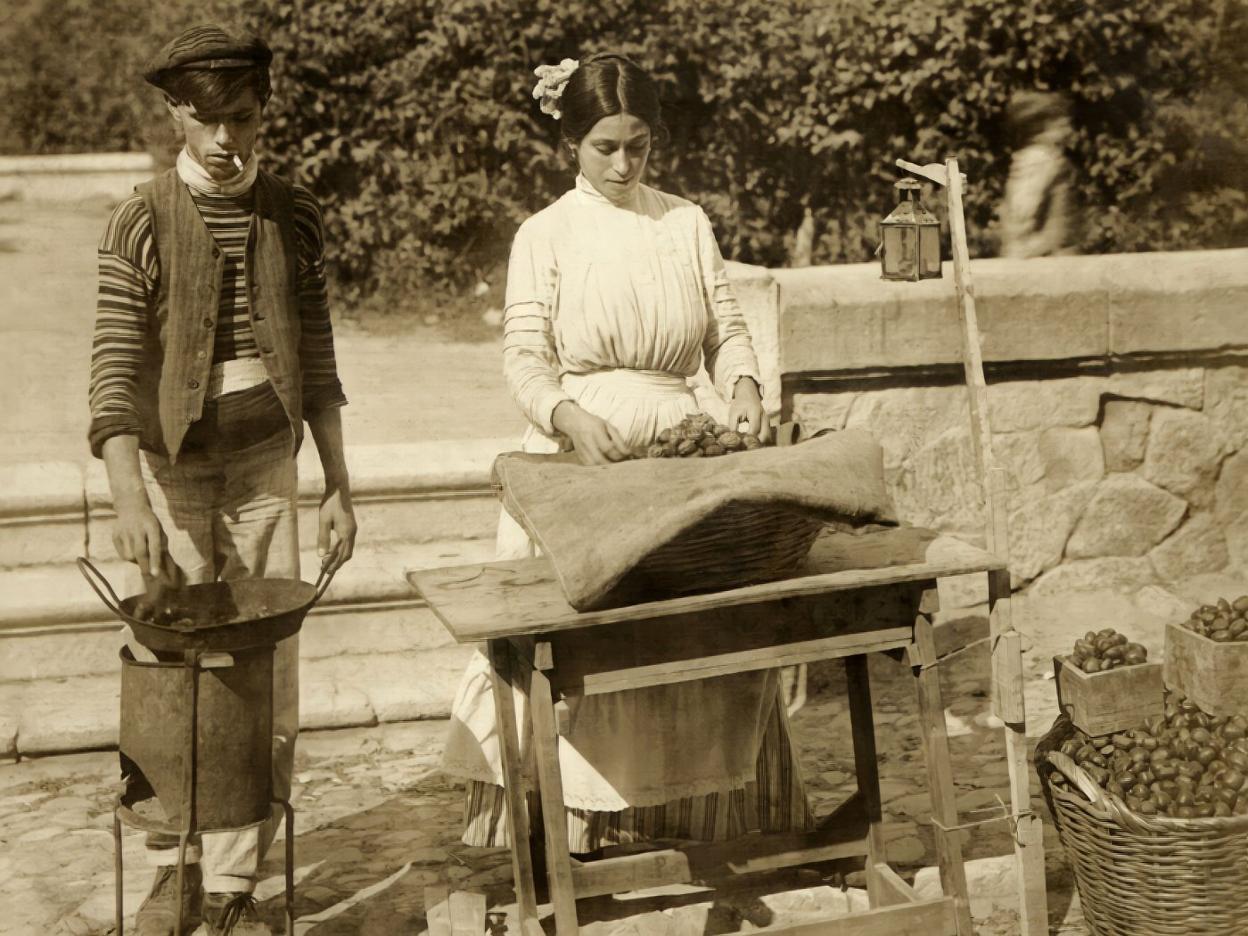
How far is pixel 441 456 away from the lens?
20.0 feet

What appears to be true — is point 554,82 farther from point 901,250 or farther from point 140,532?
point 140,532

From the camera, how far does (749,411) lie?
3.87 m

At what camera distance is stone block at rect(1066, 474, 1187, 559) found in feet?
19.3

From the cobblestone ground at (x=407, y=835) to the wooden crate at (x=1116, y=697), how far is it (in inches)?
20.7

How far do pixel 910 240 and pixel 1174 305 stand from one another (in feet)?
7.81

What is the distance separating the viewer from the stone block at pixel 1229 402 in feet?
19.3

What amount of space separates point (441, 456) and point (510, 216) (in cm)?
385

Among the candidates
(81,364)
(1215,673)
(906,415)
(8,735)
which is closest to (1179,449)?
(906,415)

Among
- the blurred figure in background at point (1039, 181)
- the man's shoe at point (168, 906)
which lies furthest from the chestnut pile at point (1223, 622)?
the blurred figure in background at point (1039, 181)

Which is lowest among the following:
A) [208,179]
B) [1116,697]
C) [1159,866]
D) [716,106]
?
[1159,866]

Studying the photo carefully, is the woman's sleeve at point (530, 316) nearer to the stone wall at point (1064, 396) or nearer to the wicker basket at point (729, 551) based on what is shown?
the wicker basket at point (729, 551)

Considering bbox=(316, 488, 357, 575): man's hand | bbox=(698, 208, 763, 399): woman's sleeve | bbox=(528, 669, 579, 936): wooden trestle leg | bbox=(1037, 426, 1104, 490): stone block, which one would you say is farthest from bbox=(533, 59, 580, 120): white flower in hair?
bbox=(1037, 426, 1104, 490): stone block

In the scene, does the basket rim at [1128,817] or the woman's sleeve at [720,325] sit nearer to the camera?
the basket rim at [1128,817]

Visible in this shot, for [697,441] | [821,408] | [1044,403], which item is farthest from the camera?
[1044,403]
